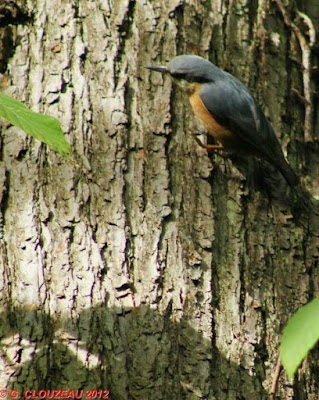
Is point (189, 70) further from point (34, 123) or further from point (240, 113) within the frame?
point (34, 123)

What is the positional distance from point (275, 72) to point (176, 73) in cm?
58

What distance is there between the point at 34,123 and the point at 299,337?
0.92 m

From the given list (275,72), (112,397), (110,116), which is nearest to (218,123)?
(275,72)

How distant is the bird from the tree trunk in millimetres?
66

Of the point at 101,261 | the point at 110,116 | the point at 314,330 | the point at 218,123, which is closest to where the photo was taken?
the point at 314,330

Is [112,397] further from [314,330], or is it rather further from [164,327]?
[314,330]

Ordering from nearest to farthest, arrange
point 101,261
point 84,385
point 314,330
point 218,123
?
point 314,330 → point 84,385 → point 101,261 → point 218,123

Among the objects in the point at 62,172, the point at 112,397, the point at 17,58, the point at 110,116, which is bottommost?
the point at 112,397

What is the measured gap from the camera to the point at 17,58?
2770 mm

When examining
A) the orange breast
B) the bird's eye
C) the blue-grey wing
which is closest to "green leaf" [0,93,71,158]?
the bird's eye

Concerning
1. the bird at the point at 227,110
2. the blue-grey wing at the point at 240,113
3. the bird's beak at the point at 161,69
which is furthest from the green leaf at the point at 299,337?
the bird's beak at the point at 161,69

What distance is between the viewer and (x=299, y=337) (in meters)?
1.61

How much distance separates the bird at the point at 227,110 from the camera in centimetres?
282

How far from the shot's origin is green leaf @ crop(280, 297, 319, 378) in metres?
1.58
